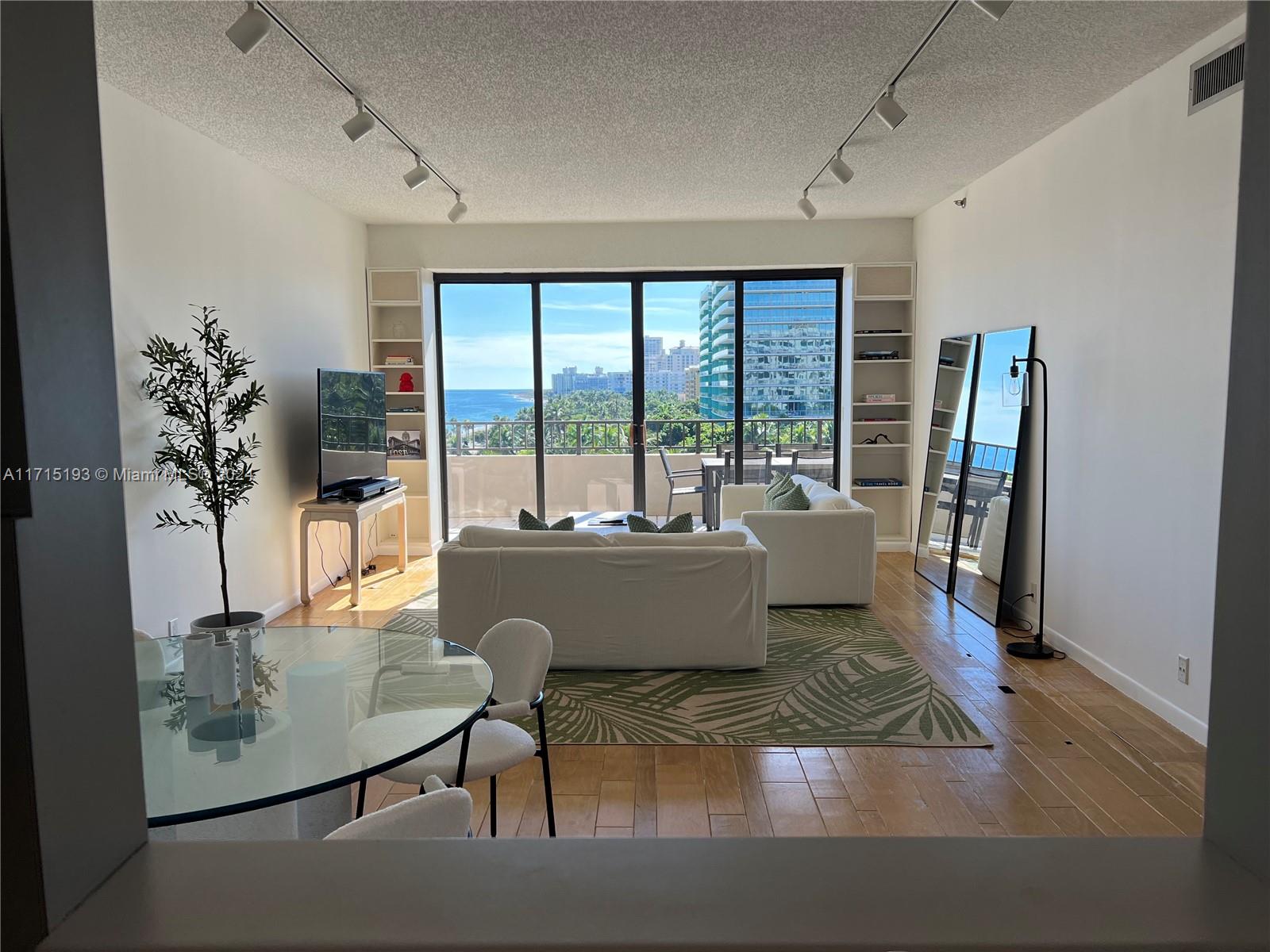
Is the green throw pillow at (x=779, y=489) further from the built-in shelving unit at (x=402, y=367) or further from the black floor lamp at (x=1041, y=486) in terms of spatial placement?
the built-in shelving unit at (x=402, y=367)

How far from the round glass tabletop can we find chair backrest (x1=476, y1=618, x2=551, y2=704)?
137mm

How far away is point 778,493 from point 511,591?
2.31m

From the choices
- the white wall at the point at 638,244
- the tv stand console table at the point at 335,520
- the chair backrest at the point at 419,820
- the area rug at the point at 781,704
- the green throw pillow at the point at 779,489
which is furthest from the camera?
the white wall at the point at 638,244

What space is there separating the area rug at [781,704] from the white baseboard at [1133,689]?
83 centimetres

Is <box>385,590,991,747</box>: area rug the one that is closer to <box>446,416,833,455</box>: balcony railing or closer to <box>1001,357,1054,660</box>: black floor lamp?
<box>1001,357,1054,660</box>: black floor lamp

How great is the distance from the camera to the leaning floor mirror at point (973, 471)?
517 cm

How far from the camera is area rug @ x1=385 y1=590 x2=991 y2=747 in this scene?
353 cm

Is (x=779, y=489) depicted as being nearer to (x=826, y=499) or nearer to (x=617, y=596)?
(x=826, y=499)

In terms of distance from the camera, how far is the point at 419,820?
1.47 metres

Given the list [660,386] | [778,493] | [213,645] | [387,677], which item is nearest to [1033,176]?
[778,493]

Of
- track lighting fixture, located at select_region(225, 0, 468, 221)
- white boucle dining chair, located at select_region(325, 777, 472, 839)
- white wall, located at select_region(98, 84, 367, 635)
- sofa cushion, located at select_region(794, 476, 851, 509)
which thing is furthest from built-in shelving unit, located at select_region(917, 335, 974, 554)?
white boucle dining chair, located at select_region(325, 777, 472, 839)

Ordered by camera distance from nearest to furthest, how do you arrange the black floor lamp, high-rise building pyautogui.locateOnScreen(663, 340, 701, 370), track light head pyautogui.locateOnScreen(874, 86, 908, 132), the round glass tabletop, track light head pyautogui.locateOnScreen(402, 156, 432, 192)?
the round glass tabletop
track light head pyautogui.locateOnScreen(874, 86, 908, 132)
the black floor lamp
track light head pyautogui.locateOnScreen(402, 156, 432, 192)
high-rise building pyautogui.locateOnScreen(663, 340, 701, 370)

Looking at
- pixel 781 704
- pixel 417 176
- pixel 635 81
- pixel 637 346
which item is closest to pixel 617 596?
pixel 781 704

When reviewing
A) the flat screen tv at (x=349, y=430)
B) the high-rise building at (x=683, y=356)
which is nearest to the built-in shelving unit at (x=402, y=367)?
the flat screen tv at (x=349, y=430)
